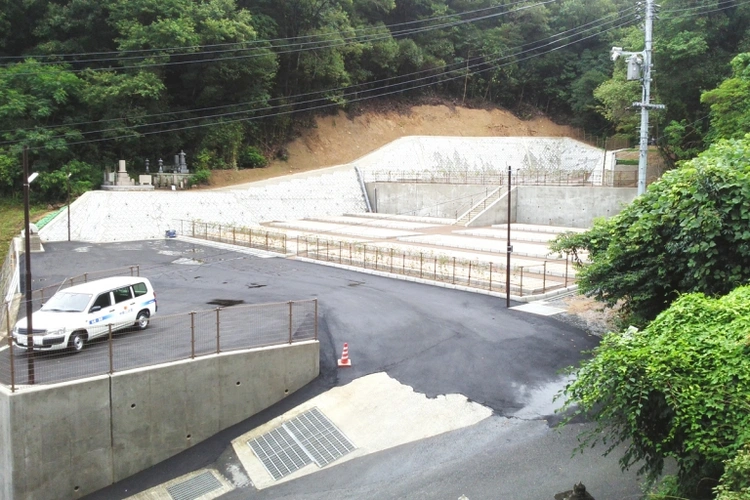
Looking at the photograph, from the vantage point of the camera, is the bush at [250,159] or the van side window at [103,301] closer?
the van side window at [103,301]

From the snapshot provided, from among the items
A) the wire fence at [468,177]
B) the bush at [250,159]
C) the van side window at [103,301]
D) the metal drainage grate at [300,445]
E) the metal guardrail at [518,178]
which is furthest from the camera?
the bush at [250,159]

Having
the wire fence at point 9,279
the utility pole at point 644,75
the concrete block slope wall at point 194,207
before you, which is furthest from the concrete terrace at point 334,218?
the wire fence at point 9,279

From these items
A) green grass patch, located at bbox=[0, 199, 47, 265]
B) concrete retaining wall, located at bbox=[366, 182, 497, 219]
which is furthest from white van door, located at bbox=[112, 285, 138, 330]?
concrete retaining wall, located at bbox=[366, 182, 497, 219]

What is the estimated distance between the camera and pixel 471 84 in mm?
69562

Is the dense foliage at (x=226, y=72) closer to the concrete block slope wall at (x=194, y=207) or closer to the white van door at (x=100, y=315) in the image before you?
the concrete block slope wall at (x=194, y=207)

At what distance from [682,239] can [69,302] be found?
1393 cm

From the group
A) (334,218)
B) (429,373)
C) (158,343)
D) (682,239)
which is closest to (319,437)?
(429,373)

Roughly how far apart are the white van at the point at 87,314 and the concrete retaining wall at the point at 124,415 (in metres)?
1.61

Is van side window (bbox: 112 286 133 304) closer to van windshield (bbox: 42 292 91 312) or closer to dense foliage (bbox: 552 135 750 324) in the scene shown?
van windshield (bbox: 42 292 91 312)

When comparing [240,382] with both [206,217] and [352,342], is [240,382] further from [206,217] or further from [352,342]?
[206,217]

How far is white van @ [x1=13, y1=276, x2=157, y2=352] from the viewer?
1284cm

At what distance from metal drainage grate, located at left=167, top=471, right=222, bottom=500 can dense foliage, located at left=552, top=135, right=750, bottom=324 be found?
952 cm

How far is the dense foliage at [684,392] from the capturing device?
6684 mm

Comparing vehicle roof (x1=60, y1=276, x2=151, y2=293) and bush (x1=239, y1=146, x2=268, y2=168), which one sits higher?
bush (x1=239, y1=146, x2=268, y2=168)
